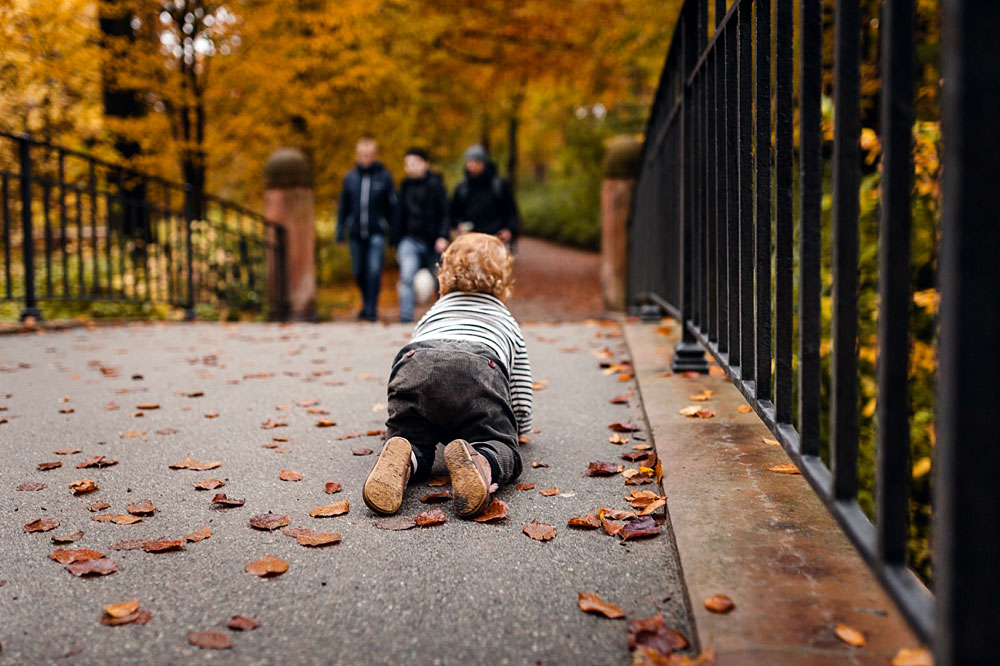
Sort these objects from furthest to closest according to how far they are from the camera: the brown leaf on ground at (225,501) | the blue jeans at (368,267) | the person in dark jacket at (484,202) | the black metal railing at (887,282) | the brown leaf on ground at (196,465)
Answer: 1. the blue jeans at (368,267)
2. the person in dark jacket at (484,202)
3. the brown leaf on ground at (196,465)
4. the brown leaf on ground at (225,501)
5. the black metal railing at (887,282)

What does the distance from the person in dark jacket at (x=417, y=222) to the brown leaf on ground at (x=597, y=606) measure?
7531 mm

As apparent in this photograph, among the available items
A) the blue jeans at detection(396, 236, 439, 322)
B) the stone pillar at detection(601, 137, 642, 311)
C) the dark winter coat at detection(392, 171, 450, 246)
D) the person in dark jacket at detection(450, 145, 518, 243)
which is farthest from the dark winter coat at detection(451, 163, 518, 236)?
the stone pillar at detection(601, 137, 642, 311)

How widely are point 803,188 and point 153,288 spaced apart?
10.1 metres

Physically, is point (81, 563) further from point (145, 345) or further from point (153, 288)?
point (153, 288)

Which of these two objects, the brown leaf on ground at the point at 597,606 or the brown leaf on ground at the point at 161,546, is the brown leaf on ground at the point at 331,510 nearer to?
the brown leaf on ground at the point at 161,546

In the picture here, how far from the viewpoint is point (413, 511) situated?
2760 mm

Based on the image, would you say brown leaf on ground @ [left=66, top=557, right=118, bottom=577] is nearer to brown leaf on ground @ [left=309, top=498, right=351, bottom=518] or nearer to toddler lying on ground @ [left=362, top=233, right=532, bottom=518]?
brown leaf on ground @ [left=309, top=498, right=351, bottom=518]

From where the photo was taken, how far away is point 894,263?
1.39 meters

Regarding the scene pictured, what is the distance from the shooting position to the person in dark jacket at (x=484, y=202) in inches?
365

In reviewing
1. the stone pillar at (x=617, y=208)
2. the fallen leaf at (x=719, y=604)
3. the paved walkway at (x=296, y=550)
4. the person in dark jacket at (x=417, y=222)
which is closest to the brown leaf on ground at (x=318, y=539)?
the paved walkway at (x=296, y=550)

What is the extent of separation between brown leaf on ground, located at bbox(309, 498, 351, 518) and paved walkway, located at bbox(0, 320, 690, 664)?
0.11ft

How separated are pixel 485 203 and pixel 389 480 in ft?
22.4

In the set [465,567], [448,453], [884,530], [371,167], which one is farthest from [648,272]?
[884,530]

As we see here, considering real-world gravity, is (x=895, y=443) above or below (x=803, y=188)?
below
